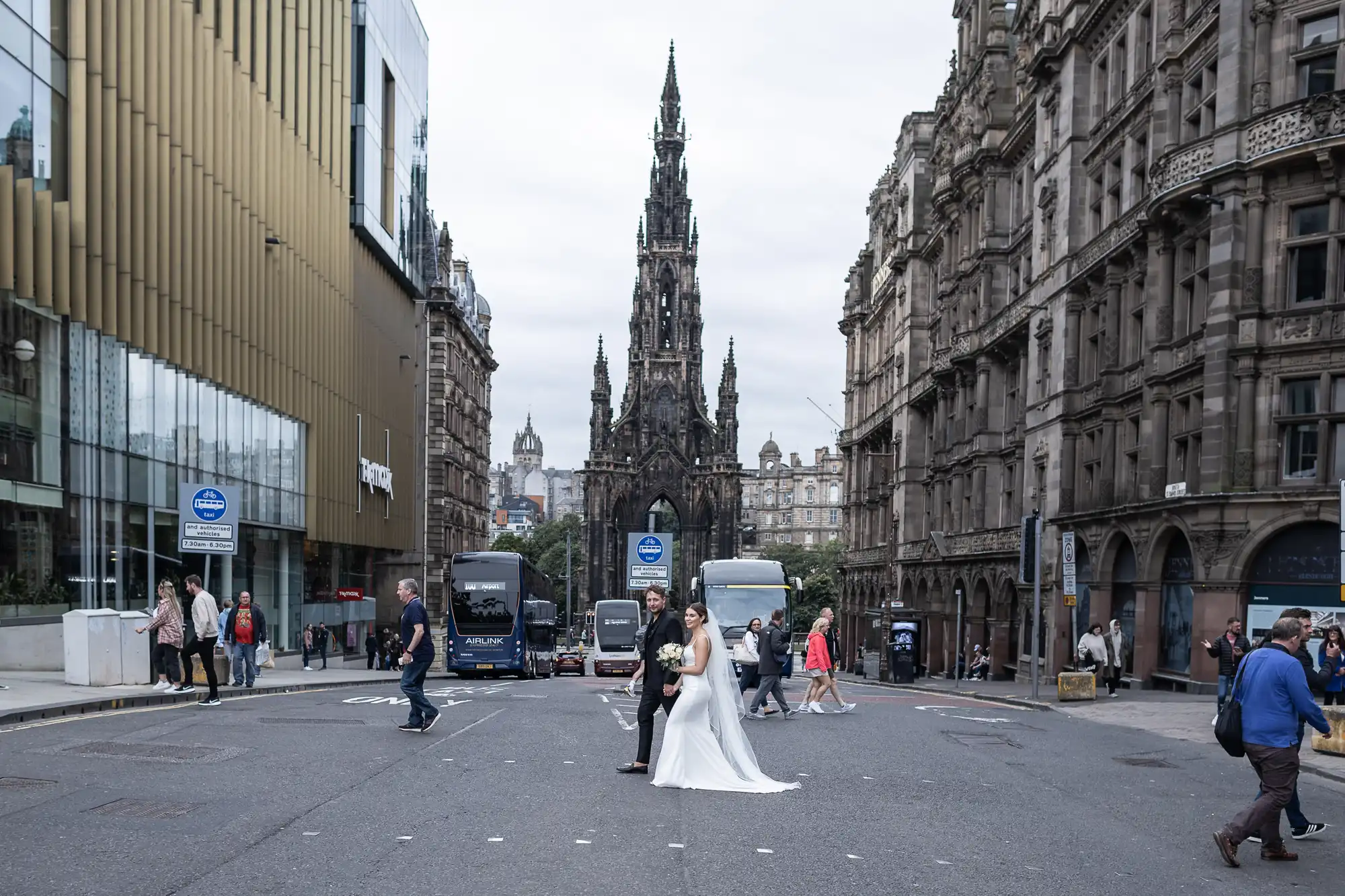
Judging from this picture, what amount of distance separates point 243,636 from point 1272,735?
1823cm

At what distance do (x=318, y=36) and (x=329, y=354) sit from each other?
10105 millimetres

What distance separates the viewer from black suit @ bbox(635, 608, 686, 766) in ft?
44.3

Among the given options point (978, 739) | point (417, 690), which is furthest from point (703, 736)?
point (978, 739)

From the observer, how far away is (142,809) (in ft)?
34.8

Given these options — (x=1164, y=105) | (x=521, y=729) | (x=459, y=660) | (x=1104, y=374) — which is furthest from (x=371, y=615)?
(x=521, y=729)

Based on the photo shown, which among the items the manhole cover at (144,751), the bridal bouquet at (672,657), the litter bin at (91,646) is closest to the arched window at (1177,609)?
the bridal bouquet at (672,657)

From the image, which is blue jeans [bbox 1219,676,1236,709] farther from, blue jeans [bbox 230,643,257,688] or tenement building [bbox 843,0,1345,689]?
blue jeans [bbox 230,643,257,688]

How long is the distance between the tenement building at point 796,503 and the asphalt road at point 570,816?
508ft

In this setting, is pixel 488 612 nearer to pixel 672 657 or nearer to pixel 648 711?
pixel 648 711

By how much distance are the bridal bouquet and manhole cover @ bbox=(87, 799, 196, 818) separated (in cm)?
423

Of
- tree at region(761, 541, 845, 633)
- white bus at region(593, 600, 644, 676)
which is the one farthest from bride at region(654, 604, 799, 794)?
tree at region(761, 541, 845, 633)

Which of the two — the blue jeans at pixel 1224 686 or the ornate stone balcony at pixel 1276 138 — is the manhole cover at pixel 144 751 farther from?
the ornate stone balcony at pixel 1276 138

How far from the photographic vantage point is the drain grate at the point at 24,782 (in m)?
11.4

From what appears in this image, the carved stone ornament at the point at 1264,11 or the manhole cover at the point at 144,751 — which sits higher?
the carved stone ornament at the point at 1264,11
